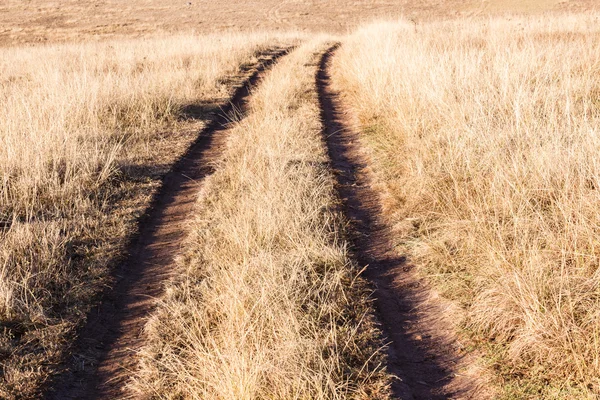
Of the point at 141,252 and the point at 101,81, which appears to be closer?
the point at 141,252

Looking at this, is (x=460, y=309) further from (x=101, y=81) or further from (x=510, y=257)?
(x=101, y=81)

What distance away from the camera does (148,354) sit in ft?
10.4

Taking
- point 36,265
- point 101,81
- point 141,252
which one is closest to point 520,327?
point 141,252

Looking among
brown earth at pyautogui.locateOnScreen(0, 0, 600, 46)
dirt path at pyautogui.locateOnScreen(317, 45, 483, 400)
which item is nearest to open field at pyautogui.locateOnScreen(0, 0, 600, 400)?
dirt path at pyautogui.locateOnScreen(317, 45, 483, 400)

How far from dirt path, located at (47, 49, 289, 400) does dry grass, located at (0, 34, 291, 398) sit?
0.13 m

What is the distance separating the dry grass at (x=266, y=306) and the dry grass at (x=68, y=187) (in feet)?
2.23

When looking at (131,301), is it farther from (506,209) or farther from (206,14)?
(206,14)

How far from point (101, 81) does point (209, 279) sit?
6525 millimetres

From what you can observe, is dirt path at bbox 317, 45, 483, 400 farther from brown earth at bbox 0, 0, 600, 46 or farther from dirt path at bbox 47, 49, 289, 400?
brown earth at bbox 0, 0, 600, 46

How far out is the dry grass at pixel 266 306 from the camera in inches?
109

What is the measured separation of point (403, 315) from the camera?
3660mm

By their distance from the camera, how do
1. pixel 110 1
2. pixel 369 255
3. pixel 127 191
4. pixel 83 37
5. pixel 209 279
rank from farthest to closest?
1. pixel 110 1
2. pixel 83 37
3. pixel 127 191
4. pixel 369 255
5. pixel 209 279

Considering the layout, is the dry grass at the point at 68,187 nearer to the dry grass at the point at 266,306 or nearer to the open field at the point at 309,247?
the open field at the point at 309,247

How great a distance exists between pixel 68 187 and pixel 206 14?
3880cm
